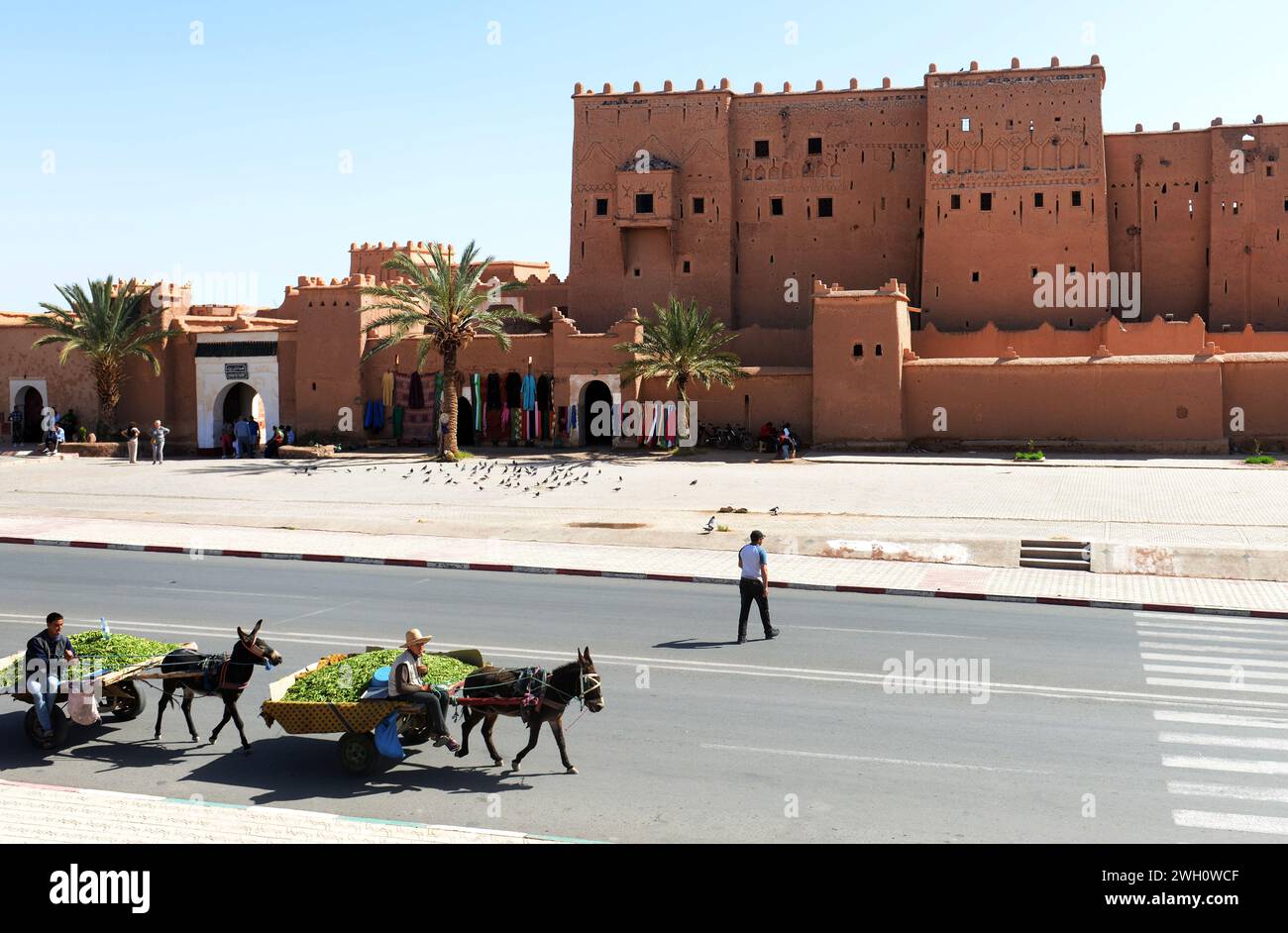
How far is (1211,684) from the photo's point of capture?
39.7 ft

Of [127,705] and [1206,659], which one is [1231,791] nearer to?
[1206,659]

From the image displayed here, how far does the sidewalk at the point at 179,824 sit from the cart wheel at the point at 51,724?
1206 mm

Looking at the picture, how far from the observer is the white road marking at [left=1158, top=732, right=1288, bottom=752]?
9.91 meters

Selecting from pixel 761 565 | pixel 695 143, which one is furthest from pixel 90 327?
pixel 761 565

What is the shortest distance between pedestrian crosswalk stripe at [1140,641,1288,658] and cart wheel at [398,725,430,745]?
8670mm

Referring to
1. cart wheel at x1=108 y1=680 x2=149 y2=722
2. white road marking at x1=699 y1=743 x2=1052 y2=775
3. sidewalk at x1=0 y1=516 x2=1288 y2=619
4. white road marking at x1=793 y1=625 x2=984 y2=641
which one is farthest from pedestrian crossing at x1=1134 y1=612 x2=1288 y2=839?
cart wheel at x1=108 y1=680 x2=149 y2=722

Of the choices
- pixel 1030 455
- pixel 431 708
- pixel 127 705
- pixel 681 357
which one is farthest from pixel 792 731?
pixel 681 357

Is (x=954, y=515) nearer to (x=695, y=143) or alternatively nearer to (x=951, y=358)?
(x=951, y=358)

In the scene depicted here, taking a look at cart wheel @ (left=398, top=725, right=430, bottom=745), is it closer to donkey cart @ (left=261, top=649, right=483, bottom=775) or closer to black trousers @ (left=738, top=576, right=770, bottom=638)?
donkey cart @ (left=261, top=649, right=483, bottom=775)

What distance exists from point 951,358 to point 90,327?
28765 mm

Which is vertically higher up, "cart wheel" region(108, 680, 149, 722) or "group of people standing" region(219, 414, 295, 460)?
"group of people standing" region(219, 414, 295, 460)

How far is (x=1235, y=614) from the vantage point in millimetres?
16281

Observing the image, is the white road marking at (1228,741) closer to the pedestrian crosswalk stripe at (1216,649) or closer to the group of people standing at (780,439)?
the pedestrian crosswalk stripe at (1216,649)

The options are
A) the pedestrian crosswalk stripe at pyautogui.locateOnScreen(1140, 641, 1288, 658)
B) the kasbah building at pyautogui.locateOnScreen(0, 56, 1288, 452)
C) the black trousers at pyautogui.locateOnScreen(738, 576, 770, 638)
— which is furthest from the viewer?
the kasbah building at pyautogui.locateOnScreen(0, 56, 1288, 452)
